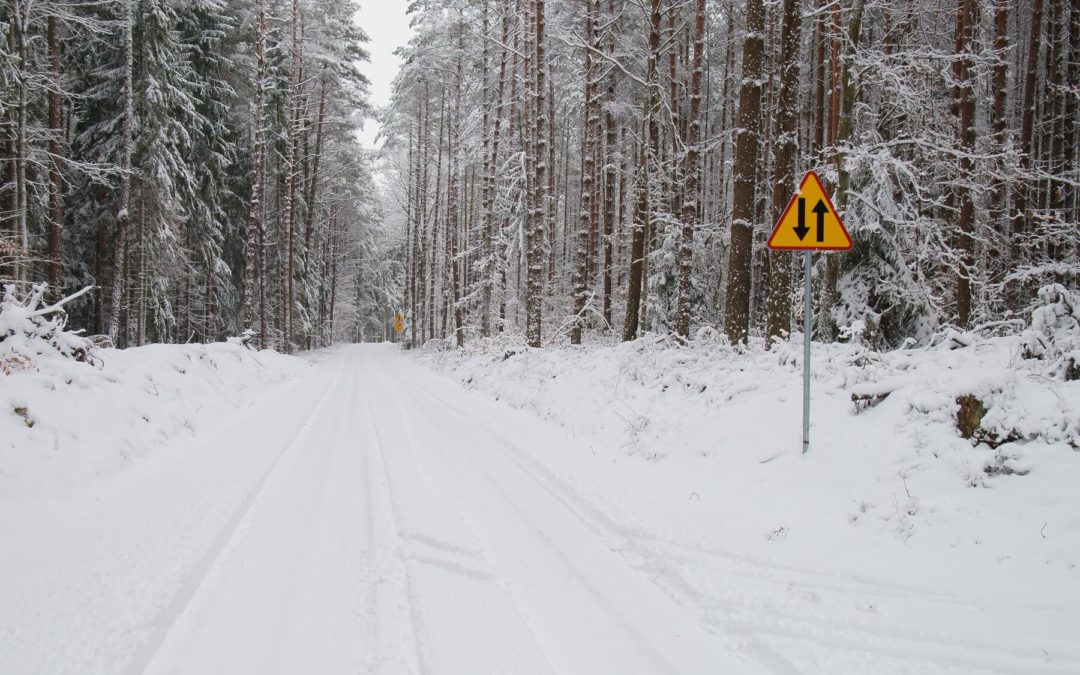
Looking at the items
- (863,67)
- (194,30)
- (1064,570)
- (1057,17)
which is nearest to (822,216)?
A: (1064,570)

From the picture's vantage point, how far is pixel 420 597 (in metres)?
3.44

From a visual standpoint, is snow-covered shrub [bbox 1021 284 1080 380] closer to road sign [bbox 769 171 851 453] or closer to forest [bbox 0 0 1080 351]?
forest [bbox 0 0 1080 351]

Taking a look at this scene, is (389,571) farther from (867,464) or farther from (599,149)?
(599,149)

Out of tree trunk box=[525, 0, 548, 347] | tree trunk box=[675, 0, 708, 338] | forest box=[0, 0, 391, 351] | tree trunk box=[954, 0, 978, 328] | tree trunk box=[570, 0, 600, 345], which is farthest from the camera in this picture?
tree trunk box=[525, 0, 548, 347]

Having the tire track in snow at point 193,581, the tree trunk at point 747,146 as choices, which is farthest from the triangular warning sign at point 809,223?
the tire track in snow at point 193,581

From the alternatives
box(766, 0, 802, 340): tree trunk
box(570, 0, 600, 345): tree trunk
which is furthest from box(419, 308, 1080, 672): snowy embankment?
box(570, 0, 600, 345): tree trunk

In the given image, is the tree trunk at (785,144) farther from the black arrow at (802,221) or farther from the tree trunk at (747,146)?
the black arrow at (802,221)

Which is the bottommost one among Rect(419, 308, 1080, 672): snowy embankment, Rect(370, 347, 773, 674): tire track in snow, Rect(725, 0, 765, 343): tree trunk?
Rect(370, 347, 773, 674): tire track in snow

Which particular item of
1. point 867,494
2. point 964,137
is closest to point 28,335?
point 867,494

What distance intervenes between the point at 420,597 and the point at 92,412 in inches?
231

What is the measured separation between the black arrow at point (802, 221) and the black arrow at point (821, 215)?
0.11 m

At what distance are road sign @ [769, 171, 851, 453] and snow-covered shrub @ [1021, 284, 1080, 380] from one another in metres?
1.96

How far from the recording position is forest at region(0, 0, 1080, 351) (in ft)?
34.6

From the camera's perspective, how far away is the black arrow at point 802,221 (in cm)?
586
